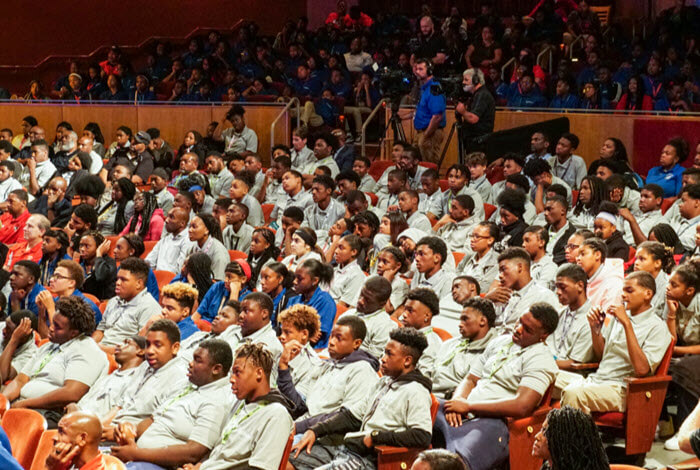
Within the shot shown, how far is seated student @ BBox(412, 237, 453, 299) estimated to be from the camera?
5.61 meters

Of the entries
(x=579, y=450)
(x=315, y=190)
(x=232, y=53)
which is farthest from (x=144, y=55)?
(x=579, y=450)

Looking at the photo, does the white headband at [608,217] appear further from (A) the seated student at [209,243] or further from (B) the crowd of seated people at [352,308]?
(A) the seated student at [209,243]

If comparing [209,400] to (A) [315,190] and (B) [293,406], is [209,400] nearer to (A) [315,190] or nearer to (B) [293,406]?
(B) [293,406]

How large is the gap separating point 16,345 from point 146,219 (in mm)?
2749

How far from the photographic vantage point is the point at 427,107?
29.5 ft

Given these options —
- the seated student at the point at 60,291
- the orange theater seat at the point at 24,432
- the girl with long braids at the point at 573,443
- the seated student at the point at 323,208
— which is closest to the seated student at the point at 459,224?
the seated student at the point at 323,208

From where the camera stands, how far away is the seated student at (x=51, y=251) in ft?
20.6

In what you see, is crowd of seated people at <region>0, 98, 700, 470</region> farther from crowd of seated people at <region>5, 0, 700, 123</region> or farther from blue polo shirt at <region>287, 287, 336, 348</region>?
crowd of seated people at <region>5, 0, 700, 123</region>

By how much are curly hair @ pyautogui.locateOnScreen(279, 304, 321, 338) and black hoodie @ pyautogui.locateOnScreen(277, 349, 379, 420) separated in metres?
0.33

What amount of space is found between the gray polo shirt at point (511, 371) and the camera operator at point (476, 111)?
173 inches

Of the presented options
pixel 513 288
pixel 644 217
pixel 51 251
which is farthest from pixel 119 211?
pixel 644 217

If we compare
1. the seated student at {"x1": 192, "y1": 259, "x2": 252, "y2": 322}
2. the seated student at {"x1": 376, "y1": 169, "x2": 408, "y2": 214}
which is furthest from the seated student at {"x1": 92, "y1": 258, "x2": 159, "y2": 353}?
the seated student at {"x1": 376, "y1": 169, "x2": 408, "y2": 214}

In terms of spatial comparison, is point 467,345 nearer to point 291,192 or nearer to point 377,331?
point 377,331

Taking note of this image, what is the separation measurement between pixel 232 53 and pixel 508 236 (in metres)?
7.58
